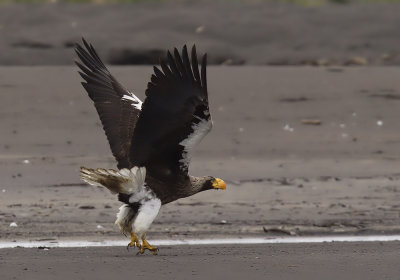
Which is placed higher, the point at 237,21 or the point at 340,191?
the point at 237,21

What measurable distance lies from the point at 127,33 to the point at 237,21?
4.90 ft

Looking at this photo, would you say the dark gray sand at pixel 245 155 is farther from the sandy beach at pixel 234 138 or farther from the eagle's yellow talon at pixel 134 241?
the eagle's yellow talon at pixel 134 241

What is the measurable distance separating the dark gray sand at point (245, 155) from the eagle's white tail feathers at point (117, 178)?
1.00 m

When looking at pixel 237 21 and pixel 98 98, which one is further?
pixel 237 21

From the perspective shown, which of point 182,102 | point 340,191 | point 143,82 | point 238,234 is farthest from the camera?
point 143,82

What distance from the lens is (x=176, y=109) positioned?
9148 millimetres

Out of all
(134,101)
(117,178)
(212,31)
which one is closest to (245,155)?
(134,101)

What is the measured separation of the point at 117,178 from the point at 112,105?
0.92 meters

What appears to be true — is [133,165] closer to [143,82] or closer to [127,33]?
[143,82]

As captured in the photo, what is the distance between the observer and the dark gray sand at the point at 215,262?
8.83 metres

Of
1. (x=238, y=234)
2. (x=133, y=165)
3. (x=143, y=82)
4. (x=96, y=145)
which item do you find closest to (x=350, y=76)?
(x=143, y=82)

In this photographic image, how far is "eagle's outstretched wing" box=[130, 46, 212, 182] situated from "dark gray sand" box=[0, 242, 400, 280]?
0.77m

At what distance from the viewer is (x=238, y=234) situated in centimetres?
1070

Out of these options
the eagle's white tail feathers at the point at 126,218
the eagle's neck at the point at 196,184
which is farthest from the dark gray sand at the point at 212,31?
the eagle's white tail feathers at the point at 126,218
